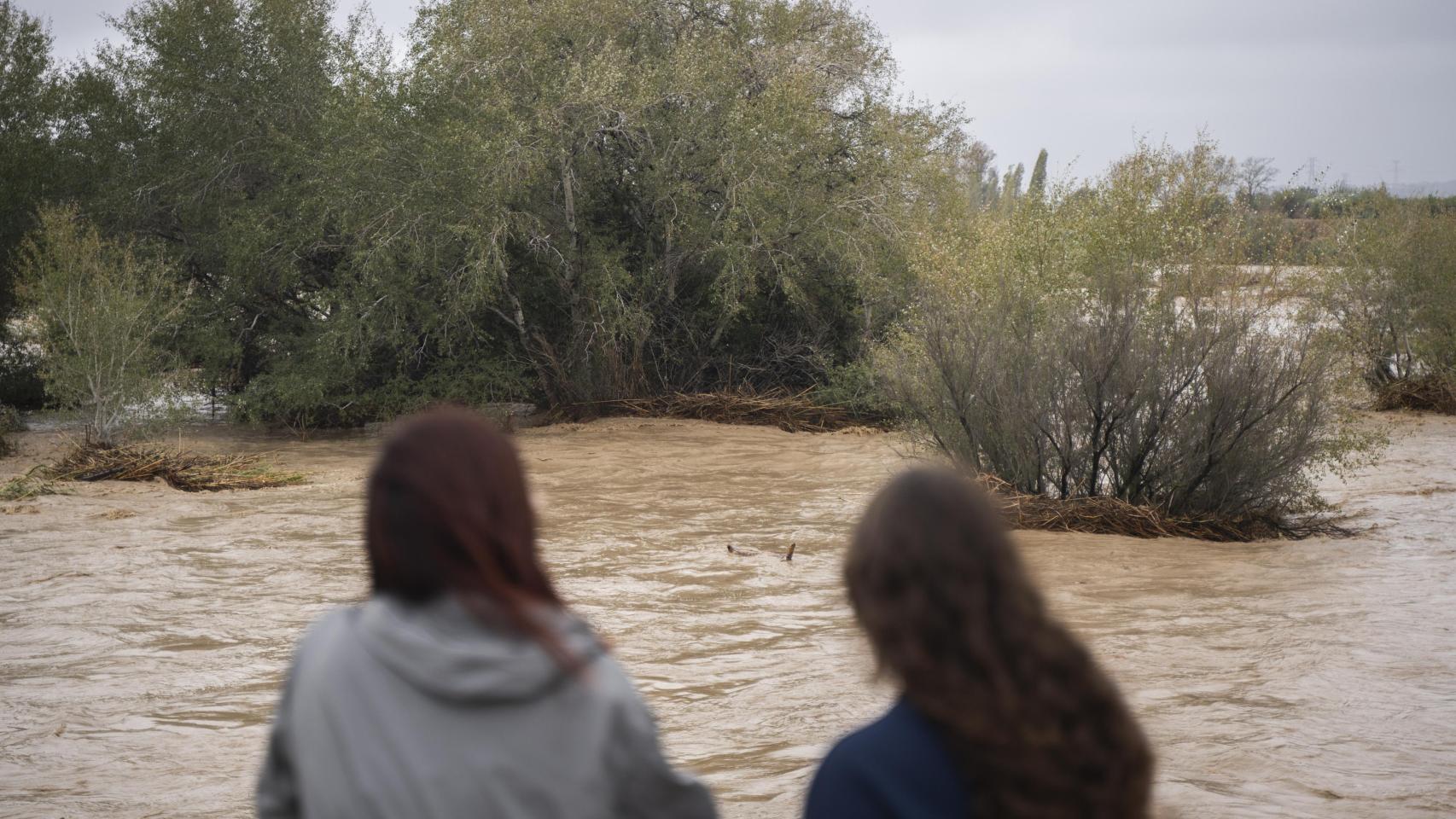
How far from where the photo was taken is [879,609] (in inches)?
65.4

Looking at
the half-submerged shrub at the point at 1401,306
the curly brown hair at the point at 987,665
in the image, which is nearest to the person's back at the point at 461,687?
the curly brown hair at the point at 987,665

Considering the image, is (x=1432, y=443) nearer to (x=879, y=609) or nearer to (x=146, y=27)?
(x=879, y=609)

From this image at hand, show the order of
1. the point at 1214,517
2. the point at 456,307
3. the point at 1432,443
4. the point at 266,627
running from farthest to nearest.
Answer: the point at 456,307 < the point at 1432,443 < the point at 1214,517 < the point at 266,627

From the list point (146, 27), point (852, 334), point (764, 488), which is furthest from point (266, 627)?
point (146, 27)

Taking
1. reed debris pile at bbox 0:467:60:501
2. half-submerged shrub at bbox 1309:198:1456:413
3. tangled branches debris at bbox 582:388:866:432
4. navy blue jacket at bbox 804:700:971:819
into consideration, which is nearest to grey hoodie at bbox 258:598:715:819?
navy blue jacket at bbox 804:700:971:819

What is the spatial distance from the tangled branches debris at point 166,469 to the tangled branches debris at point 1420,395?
59.5 ft

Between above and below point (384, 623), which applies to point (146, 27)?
above

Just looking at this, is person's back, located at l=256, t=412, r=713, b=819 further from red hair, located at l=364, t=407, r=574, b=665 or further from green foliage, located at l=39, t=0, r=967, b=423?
green foliage, located at l=39, t=0, r=967, b=423

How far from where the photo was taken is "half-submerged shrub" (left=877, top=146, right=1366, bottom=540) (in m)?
11.7

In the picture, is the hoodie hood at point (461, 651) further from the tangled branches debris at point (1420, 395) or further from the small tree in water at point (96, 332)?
the tangled branches debris at point (1420, 395)

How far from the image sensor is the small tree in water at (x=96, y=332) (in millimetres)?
17141

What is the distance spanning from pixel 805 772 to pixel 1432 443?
16024mm

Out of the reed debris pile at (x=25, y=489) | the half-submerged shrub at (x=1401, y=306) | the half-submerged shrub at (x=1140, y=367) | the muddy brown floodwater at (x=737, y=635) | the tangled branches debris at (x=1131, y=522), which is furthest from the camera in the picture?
the half-submerged shrub at (x=1401, y=306)

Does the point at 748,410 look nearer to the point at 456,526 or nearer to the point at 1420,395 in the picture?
the point at 1420,395
